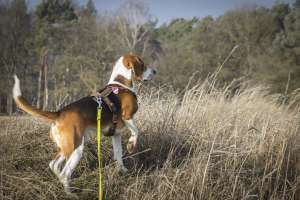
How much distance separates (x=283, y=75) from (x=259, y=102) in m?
13.3

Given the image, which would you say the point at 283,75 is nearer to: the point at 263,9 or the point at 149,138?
the point at 263,9

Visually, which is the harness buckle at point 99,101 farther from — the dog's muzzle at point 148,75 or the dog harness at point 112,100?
the dog's muzzle at point 148,75

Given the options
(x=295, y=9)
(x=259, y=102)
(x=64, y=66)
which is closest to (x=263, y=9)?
(x=295, y=9)

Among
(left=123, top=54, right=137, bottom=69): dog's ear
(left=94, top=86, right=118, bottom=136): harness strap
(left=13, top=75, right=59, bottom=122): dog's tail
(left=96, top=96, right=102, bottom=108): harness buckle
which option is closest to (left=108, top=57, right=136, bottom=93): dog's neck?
(left=123, top=54, right=137, bottom=69): dog's ear

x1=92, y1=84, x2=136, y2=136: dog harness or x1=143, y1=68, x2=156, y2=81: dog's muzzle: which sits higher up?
x1=143, y1=68, x2=156, y2=81: dog's muzzle

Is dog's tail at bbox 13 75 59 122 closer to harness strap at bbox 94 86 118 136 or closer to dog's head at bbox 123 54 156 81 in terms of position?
harness strap at bbox 94 86 118 136

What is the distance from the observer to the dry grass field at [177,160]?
9.48 ft

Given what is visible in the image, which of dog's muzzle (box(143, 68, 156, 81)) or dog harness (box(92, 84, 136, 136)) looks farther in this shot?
dog's muzzle (box(143, 68, 156, 81))

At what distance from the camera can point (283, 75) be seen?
17891mm

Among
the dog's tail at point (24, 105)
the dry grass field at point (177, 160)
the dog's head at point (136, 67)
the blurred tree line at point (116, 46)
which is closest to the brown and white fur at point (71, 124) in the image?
the dog's tail at point (24, 105)

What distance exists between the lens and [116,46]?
24.4 m

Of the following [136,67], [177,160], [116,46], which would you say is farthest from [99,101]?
[116,46]

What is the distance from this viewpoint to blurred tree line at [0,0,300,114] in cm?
1994

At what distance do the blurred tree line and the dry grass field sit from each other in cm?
1492
